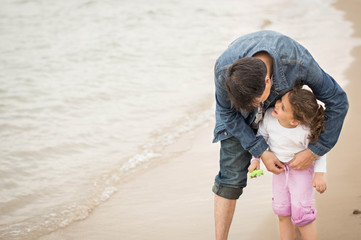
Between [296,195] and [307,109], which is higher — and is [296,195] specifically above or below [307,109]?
below

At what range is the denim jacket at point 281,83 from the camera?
254cm

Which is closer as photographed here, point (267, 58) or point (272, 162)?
point (267, 58)

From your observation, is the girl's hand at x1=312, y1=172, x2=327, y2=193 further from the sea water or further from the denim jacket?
the sea water

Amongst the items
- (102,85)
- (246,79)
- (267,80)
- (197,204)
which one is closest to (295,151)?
(267,80)

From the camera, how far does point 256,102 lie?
2436mm

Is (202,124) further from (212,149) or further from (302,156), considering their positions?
(302,156)

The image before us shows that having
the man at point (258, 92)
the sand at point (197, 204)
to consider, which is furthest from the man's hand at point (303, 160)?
the sand at point (197, 204)

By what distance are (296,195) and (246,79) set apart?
837 mm

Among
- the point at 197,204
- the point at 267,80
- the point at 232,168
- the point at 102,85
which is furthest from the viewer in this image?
the point at 102,85

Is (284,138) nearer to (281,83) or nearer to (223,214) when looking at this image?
(281,83)

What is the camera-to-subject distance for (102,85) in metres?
7.43

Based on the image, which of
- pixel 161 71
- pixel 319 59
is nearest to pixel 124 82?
pixel 161 71

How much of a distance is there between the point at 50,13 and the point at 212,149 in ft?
31.9

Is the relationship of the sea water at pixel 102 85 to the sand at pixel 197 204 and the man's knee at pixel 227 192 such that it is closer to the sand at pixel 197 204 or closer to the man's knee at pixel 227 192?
the sand at pixel 197 204
